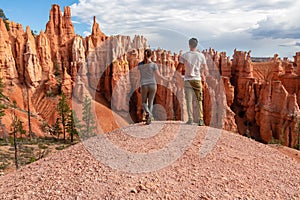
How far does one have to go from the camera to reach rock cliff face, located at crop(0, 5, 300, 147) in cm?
2667

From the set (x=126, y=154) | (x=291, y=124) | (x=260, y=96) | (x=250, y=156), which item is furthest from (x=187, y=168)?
(x=260, y=96)

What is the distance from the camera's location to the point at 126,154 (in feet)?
18.6

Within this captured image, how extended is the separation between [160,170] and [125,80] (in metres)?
30.4

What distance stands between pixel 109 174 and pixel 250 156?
347cm

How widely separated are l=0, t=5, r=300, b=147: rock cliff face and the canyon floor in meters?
17.7

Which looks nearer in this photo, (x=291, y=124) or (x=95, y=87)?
(x=291, y=124)

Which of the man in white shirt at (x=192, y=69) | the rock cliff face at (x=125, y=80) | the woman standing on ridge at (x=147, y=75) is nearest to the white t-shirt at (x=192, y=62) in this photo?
the man in white shirt at (x=192, y=69)

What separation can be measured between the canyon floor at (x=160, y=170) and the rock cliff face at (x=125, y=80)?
58.2 ft

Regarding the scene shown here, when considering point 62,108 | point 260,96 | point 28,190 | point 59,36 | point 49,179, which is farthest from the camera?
point 59,36

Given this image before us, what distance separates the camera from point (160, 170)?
5.04 meters

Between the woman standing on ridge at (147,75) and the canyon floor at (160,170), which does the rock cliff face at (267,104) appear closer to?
the canyon floor at (160,170)

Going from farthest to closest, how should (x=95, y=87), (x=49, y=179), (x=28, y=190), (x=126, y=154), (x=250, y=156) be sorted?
(x=95, y=87)
(x=250, y=156)
(x=126, y=154)
(x=49, y=179)
(x=28, y=190)

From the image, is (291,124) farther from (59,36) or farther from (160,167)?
(59,36)

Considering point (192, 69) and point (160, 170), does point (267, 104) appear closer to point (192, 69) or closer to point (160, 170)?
point (192, 69)
